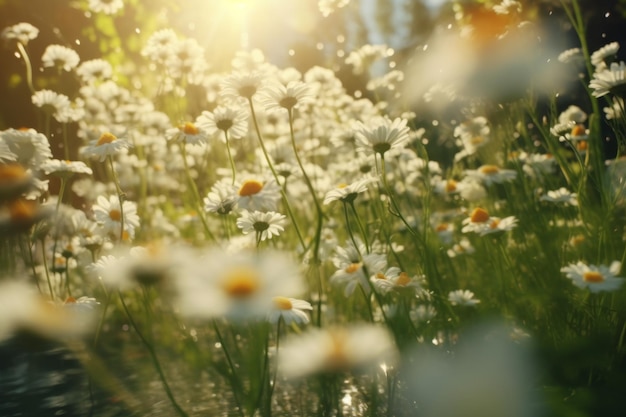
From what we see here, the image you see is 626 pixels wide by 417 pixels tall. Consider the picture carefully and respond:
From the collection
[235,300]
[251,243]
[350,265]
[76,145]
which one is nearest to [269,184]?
[350,265]

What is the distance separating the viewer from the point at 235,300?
752 millimetres

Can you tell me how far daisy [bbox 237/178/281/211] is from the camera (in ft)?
4.04

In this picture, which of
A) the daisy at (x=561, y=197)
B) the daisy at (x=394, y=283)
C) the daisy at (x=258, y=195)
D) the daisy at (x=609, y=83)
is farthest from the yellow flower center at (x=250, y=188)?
the daisy at (x=561, y=197)

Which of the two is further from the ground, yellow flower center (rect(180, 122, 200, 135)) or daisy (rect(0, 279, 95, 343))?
yellow flower center (rect(180, 122, 200, 135))

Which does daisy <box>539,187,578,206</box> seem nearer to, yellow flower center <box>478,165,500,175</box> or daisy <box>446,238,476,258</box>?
yellow flower center <box>478,165,500,175</box>

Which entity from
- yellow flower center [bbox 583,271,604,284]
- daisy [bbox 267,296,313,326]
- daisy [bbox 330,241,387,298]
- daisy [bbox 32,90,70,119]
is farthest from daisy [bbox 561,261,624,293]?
daisy [bbox 32,90,70,119]

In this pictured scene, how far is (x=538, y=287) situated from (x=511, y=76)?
32.1 inches

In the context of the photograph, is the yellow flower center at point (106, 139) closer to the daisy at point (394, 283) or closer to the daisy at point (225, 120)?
the daisy at point (225, 120)

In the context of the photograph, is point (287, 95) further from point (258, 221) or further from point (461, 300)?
point (461, 300)

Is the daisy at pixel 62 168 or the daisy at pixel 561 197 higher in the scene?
the daisy at pixel 62 168

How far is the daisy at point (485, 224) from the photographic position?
152cm

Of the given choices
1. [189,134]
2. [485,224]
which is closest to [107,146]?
[189,134]

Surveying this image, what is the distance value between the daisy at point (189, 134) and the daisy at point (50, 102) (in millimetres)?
473

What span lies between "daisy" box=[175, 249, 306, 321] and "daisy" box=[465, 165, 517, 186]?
1524 millimetres
